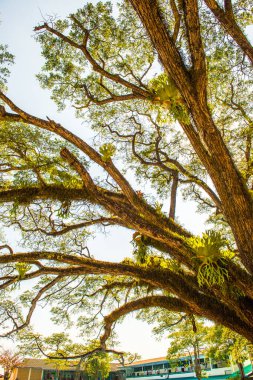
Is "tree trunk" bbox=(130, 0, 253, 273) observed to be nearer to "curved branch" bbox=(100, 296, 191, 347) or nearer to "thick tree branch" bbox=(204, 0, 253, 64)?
"thick tree branch" bbox=(204, 0, 253, 64)

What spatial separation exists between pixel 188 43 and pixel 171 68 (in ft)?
1.32

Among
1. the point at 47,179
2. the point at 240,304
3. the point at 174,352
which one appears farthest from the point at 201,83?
the point at 174,352

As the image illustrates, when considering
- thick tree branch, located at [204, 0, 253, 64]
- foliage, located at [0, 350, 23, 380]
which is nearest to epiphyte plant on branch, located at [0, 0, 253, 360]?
thick tree branch, located at [204, 0, 253, 64]

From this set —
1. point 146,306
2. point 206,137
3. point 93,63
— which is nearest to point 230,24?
point 206,137

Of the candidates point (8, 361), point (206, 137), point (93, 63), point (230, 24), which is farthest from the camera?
point (8, 361)

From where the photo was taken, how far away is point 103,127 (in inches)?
342

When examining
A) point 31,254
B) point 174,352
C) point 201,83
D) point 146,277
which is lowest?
point 174,352

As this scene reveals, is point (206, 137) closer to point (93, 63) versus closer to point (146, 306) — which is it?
point (93, 63)

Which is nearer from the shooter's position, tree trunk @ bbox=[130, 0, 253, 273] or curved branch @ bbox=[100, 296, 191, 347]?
tree trunk @ bbox=[130, 0, 253, 273]

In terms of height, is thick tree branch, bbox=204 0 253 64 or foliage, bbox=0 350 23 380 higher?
thick tree branch, bbox=204 0 253 64

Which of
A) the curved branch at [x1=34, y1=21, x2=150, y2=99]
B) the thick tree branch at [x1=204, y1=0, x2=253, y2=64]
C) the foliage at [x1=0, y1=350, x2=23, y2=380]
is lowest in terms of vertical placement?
the foliage at [x1=0, y1=350, x2=23, y2=380]

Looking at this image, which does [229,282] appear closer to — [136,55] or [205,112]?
[205,112]

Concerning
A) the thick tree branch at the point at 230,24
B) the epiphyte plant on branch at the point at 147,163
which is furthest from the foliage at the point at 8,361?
the thick tree branch at the point at 230,24

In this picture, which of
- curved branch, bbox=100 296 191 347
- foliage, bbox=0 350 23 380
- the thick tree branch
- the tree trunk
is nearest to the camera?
the tree trunk
